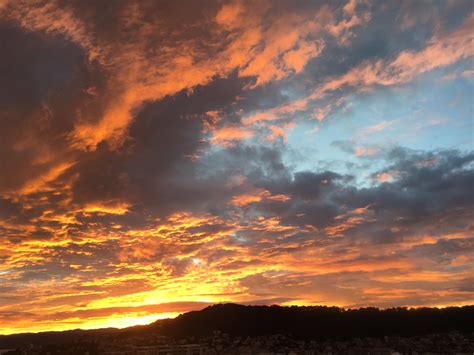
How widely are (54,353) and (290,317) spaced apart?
283 ft

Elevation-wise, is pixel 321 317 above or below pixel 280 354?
above

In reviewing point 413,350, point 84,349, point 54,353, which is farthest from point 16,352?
point 413,350

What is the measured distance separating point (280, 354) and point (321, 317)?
2188 inches

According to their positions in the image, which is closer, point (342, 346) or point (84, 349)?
point (84, 349)

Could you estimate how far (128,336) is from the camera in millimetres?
152125

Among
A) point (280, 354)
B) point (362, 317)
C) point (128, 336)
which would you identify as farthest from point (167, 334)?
point (362, 317)

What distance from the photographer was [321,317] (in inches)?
7397

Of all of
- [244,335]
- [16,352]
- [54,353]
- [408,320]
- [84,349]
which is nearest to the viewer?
[84,349]

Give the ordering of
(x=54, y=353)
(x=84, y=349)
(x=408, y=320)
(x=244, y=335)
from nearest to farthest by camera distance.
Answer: (x=84, y=349)
(x=54, y=353)
(x=244, y=335)
(x=408, y=320)

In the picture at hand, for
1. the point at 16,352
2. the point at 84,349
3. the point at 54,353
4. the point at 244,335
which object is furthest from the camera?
the point at 244,335

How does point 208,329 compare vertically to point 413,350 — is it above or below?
above

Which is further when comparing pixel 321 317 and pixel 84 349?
pixel 321 317

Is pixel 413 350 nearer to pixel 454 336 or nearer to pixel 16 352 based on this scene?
pixel 454 336

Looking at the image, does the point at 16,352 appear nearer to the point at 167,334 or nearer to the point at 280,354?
the point at 167,334
